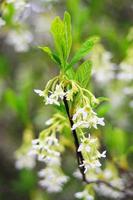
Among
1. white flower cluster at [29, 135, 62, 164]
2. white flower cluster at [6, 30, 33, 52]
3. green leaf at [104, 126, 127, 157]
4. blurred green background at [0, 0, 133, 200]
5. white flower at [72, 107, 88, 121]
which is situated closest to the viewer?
white flower at [72, 107, 88, 121]

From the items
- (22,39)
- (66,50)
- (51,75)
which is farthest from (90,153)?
(51,75)

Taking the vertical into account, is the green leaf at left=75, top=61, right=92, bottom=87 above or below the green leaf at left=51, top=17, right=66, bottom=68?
below

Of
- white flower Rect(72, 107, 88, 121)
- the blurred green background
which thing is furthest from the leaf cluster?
the blurred green background

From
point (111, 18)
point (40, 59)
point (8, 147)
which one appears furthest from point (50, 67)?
point (8, 147)

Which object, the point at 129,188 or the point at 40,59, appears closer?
the point at 129,188

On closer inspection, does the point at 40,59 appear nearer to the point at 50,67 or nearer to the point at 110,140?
the point at 50,67

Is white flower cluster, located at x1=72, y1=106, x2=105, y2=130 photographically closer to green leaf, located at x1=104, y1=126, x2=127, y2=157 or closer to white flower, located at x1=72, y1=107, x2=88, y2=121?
white flower, located at x1=72, y1=107, x2=88, y2=121

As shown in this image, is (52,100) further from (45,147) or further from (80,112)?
(45,147)
